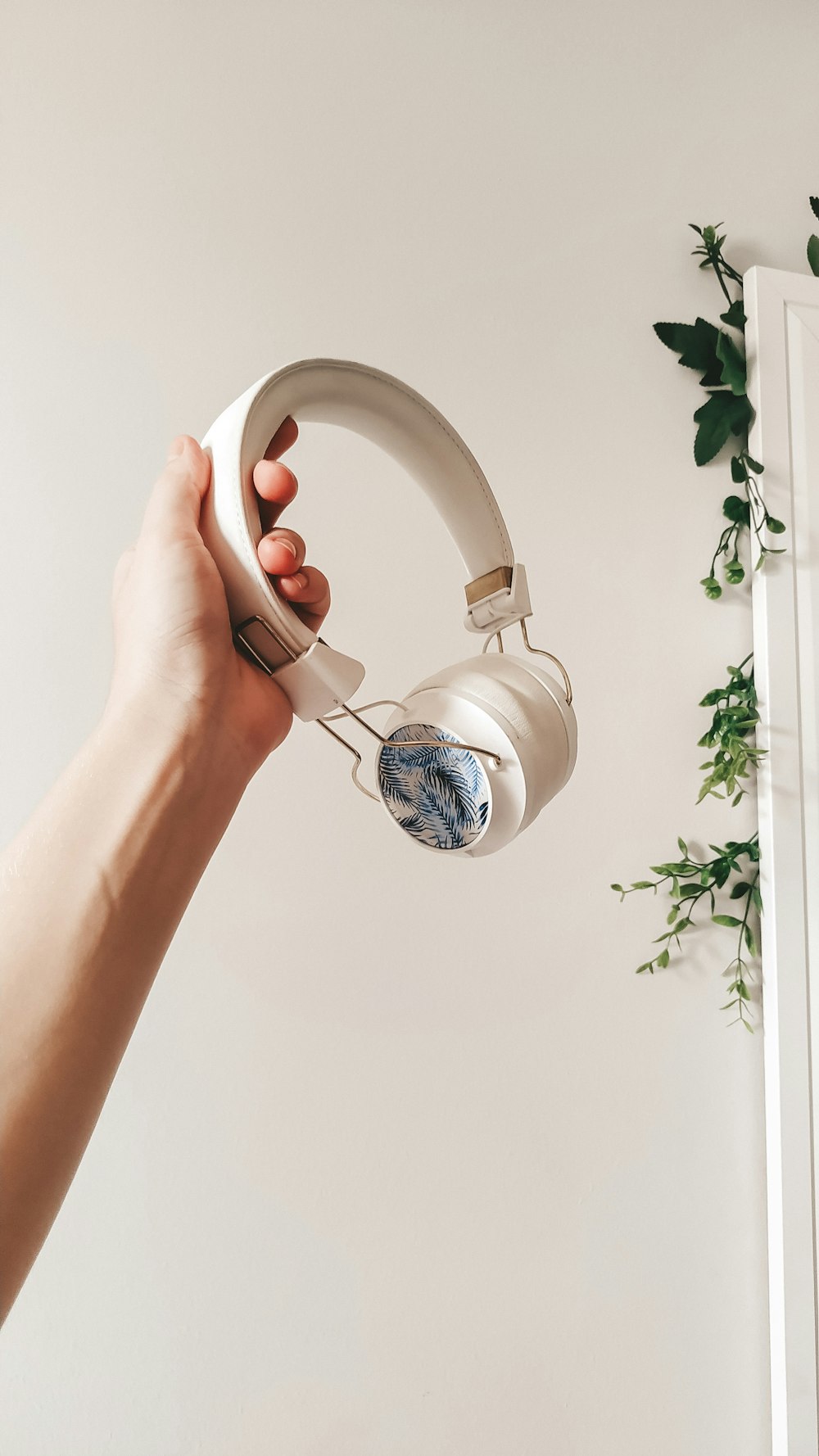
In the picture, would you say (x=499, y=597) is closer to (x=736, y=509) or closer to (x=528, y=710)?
(x=528, y=710)

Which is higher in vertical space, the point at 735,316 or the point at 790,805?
the point at 735,316

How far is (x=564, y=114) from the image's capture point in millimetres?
1308

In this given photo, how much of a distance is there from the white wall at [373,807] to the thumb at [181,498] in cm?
50

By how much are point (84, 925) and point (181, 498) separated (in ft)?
0.89

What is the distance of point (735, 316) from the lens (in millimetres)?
1325

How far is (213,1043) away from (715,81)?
1.49m

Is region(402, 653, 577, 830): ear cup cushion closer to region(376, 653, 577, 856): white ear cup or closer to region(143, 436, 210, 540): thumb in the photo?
region(376, 653, 577, 856): white ear cup

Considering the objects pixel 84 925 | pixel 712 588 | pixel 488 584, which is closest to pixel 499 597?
pixel 488 584

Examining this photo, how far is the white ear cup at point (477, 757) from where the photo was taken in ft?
1.87

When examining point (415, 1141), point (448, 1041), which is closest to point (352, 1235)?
point (415, 1141)

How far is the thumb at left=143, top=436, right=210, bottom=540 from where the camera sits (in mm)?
603

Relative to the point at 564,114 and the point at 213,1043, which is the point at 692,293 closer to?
the point at 564,114

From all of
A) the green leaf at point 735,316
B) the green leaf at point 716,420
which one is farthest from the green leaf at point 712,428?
the green leaf at point 735,316

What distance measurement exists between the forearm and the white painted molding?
0.89 m
